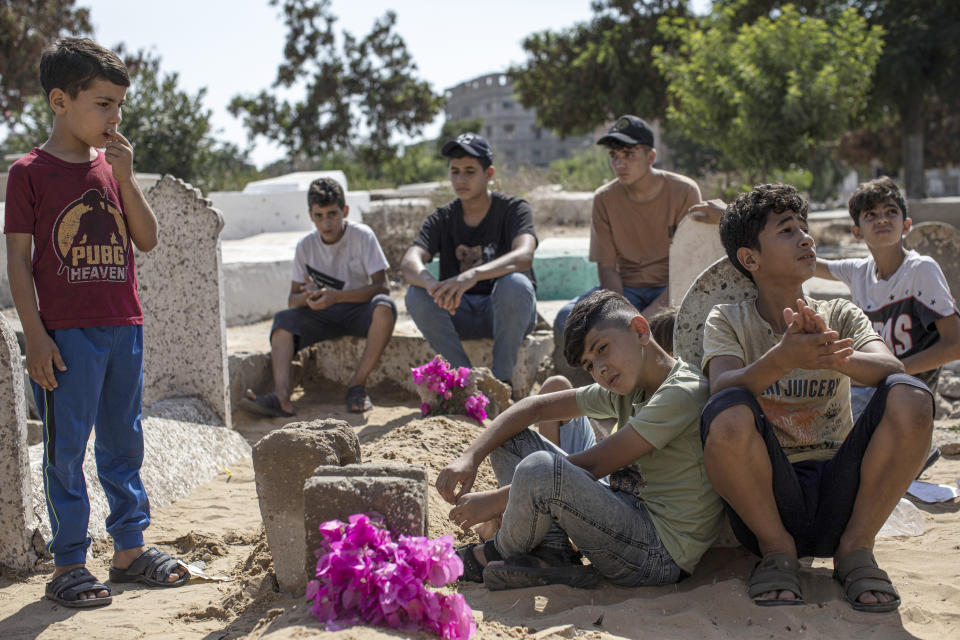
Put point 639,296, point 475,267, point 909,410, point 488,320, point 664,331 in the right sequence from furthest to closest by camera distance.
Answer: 1. point 488,320
2. point 475,267
3. point 639,296
4. point 664,331
5. point 909,410

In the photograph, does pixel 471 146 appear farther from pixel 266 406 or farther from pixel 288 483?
pixel 288 483

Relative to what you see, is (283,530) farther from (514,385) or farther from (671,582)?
(514,385)

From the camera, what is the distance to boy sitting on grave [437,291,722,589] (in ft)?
8.80

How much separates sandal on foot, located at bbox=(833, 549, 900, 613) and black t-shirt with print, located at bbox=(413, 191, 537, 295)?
10.5 ft

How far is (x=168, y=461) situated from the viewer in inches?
172

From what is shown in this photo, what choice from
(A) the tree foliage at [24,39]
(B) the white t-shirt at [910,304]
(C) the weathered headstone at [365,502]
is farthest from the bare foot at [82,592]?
(A) the tree foliage at [24,39]

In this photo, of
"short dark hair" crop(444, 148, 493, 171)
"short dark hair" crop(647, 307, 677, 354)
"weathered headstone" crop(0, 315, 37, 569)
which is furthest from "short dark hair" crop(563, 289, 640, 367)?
"short dark hair" crop(444, 148, 493, 171)

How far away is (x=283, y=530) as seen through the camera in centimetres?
288

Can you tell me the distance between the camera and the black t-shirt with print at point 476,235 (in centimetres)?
559

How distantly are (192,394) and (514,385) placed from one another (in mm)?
2070

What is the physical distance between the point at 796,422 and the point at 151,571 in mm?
2427

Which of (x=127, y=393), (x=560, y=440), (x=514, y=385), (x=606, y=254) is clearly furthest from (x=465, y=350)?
(x=127, y=393)

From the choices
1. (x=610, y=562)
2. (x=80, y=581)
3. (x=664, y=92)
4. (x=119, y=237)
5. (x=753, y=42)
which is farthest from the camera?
(x=664, y=92)

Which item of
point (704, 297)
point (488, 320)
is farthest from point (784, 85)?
point (704, 297)
